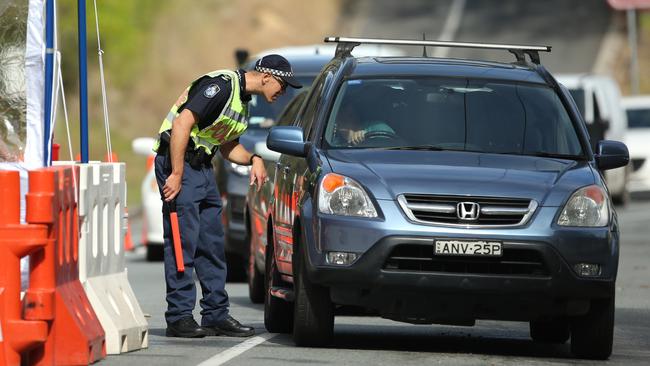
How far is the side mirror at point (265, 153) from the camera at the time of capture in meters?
14.5

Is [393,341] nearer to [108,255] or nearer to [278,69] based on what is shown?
[278,69]

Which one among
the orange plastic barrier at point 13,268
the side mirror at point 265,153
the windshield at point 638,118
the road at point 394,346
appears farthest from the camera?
the windshield at point 638,118

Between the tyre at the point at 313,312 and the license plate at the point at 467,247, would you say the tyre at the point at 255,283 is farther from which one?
the license plate at the point at 467,247

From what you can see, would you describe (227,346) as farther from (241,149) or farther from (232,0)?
(232,0)

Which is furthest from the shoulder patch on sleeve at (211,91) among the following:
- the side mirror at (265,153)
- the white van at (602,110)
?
the white van at (602,110)

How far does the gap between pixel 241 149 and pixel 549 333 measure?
219 cm

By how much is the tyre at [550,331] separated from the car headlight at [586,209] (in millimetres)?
1282

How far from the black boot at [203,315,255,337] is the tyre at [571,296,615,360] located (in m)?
2.03

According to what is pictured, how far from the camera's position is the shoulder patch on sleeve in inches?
440

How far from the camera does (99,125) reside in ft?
158

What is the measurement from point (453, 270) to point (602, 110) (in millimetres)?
19611

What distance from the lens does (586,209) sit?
34.1 ft

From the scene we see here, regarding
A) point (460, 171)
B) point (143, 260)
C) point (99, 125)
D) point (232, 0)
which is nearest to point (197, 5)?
point (232, 0)

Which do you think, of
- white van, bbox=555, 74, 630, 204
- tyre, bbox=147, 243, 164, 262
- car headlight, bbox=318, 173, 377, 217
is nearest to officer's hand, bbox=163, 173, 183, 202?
car headlight, bbox=318, 173, 377, 217
